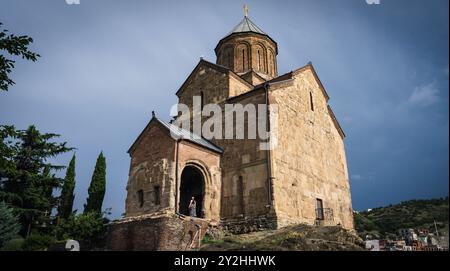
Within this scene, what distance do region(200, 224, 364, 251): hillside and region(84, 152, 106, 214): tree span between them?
11.2m

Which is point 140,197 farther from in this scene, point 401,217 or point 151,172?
point 401,217

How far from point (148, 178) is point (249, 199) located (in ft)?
13.5

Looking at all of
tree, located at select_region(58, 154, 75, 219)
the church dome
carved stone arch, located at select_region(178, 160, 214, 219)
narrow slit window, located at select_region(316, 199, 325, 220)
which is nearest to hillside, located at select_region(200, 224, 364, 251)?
carved stone arch, located at select_region(178, 160, 214, 219)

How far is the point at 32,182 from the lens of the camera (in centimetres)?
1855

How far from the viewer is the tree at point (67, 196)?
19987 mm

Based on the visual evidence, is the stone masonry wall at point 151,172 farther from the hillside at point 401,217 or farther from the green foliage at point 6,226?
the hillside at point 401,217

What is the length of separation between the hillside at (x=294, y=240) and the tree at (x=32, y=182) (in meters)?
11.6

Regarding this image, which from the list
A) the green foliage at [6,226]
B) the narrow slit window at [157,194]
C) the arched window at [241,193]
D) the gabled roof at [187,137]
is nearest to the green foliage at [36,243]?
A: the green foliage at [6,226]

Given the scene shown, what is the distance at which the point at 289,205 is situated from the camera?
42.6ft

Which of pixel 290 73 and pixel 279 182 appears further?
pixel 290 73

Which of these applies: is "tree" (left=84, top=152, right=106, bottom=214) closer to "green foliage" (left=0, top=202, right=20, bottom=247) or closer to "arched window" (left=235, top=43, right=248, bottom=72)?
"green foliage" (left=0, top=202, right=20, bottom=247)

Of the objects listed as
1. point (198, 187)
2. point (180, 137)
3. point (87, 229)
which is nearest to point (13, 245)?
point (87, 229)
